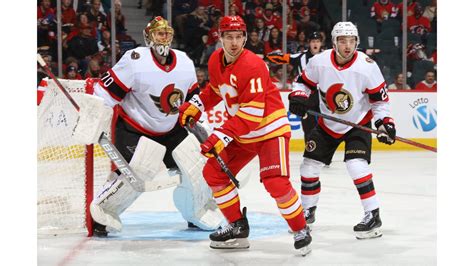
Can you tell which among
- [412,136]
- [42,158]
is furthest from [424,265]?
[412,136]

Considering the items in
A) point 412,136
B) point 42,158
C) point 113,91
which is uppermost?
point 113,91

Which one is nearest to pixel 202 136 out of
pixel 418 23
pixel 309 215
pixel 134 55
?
pixel 134 55

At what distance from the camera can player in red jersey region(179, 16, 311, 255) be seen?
3.38m

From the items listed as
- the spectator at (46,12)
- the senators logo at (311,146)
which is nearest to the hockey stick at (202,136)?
the senators logo at (311,146)

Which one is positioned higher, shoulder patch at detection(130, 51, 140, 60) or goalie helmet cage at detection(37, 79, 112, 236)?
shoulder patch at detection(130, 51, 140, 60)

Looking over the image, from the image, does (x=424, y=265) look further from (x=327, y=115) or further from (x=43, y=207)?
(x=43, y=207)

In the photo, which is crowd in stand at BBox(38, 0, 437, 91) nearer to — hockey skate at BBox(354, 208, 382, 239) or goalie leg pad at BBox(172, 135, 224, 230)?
goalie leg pad at BBox(172, 135, 224, 230)

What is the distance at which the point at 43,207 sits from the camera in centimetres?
405

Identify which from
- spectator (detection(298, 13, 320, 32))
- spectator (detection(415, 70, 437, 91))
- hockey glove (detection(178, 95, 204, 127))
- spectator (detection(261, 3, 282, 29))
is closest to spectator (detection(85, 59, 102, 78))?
spectator (detection(261, 3, 282, 29))

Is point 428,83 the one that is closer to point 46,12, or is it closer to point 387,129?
point 46,12

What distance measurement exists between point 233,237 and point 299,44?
5666 millimetres

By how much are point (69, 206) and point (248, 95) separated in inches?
49.5

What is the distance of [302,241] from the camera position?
344 cm

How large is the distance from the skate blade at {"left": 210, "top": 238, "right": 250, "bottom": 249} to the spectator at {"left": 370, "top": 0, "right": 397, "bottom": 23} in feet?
20.1
